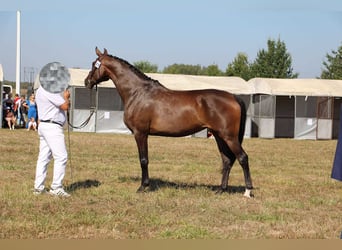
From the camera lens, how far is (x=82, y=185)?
9.56 m

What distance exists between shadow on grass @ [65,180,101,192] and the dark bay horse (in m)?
1.08

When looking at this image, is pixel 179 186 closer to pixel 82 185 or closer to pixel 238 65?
pixel 82 185

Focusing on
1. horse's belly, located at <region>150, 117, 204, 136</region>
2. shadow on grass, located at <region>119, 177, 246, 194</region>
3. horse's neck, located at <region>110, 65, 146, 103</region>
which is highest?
horse's neck, located at <region>110, 65, 146, 103</region>

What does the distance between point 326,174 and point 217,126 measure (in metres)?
4.74

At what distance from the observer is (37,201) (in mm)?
7832

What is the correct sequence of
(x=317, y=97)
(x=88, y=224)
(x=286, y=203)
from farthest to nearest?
(x=317, y=97) < (x=286, y=203) < (x=88, y=224)

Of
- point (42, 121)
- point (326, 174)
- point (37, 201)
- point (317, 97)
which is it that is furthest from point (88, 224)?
point (317, 97)

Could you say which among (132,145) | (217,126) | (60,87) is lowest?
(132,145)

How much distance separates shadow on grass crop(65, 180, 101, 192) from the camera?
918 centimetres

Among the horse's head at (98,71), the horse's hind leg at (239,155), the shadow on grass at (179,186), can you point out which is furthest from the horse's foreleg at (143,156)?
the horse's hind leg at (239,155)

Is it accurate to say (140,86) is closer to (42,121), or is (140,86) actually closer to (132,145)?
(42,121)

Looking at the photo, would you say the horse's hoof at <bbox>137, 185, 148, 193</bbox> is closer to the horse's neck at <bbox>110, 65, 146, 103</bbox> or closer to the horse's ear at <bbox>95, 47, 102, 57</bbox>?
the horse's neck at <bbox>110, 65, 146, 103</bbox>

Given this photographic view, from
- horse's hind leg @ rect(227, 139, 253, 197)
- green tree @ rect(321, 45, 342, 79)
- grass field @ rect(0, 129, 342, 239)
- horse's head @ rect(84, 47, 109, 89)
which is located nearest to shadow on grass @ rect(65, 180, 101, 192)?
grass field @ rect(0, 129, 342, 239)

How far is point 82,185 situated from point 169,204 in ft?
7.54
